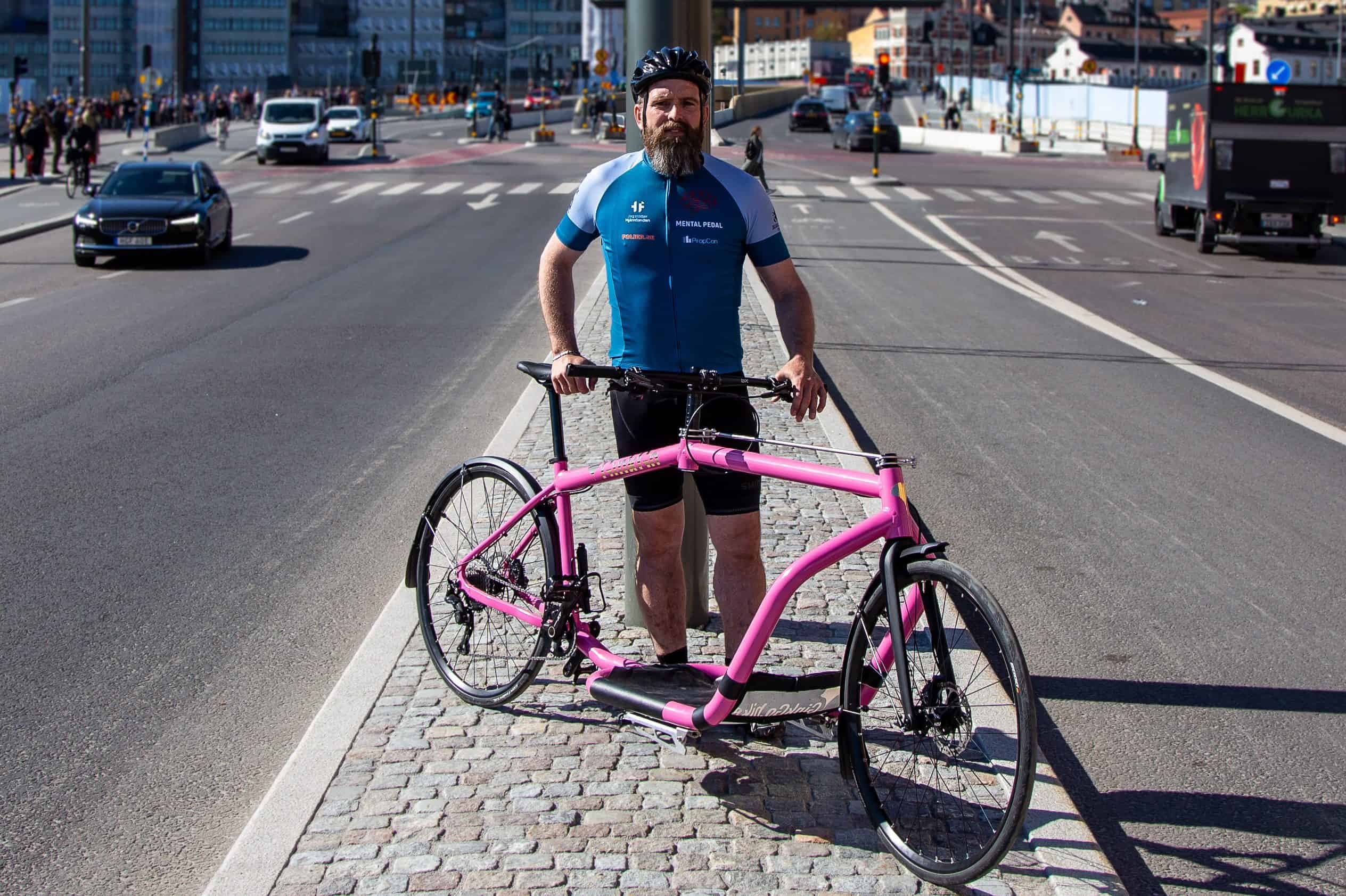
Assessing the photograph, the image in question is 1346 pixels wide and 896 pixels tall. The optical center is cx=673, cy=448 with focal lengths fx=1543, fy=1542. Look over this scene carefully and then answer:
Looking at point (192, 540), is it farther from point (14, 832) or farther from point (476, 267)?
point (476, 267)

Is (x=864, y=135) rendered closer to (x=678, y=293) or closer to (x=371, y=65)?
(x=371, y=65)

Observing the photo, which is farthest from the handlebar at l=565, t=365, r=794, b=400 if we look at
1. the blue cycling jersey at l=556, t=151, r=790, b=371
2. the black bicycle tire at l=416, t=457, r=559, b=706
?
the black bicycle tire at l=416, t=457, r=559, b=706

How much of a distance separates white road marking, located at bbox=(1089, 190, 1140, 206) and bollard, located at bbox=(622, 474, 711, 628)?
1244 inches

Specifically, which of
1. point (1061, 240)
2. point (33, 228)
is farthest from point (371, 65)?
point (1061, 240)

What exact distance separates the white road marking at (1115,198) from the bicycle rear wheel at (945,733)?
3287 cm

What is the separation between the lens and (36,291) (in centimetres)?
1853

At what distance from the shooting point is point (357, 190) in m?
37.8

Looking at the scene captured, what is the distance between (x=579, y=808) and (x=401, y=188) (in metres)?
35.5

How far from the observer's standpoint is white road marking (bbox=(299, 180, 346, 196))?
36750mm

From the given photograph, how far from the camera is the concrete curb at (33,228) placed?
1027 inches

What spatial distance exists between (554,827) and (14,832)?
1.51 meters

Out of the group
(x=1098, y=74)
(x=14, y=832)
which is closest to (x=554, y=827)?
(x=14, y=832)

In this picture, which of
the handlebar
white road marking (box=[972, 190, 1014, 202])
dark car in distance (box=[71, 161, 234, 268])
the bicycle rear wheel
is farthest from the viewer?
white road marking (box=[972, 190, 1014, 202])

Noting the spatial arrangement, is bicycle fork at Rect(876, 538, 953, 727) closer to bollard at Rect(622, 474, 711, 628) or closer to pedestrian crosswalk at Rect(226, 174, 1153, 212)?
bollard at Rect(622, 474, 711, 628)
